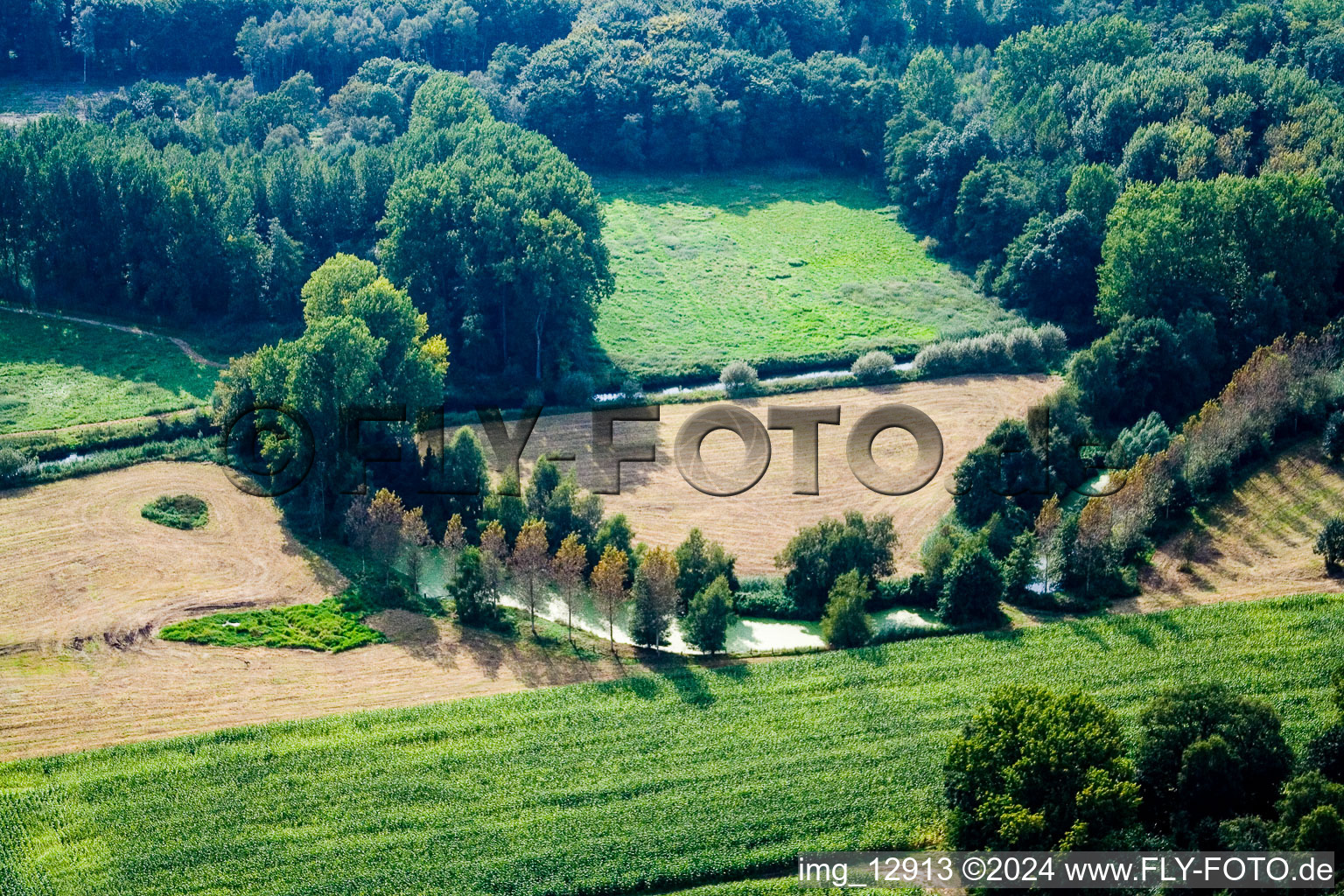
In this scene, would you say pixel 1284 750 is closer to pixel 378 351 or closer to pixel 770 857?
pixel 770 857

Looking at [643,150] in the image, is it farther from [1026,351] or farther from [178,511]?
[178,511]

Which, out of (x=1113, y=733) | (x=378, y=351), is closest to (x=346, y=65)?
(x=378, y=351)

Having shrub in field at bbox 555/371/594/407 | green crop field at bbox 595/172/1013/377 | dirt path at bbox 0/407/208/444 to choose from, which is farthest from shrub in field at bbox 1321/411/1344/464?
dirt path at bbox 0/407/208/444

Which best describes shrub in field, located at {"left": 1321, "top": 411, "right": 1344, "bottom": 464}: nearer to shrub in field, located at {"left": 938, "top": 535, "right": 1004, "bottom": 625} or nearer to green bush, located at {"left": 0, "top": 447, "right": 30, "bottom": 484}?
shrub in field, located at {"left": 938, "top": 535, "right": 1004, "bottom": 625}

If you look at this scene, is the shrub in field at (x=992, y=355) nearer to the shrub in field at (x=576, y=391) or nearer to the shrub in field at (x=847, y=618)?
the shrub in field at (x=576, y=391)

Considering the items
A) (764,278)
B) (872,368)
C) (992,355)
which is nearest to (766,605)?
(872,368)

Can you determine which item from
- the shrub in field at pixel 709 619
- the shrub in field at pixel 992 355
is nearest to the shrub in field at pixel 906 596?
the shrub in field at pixel 709 619
